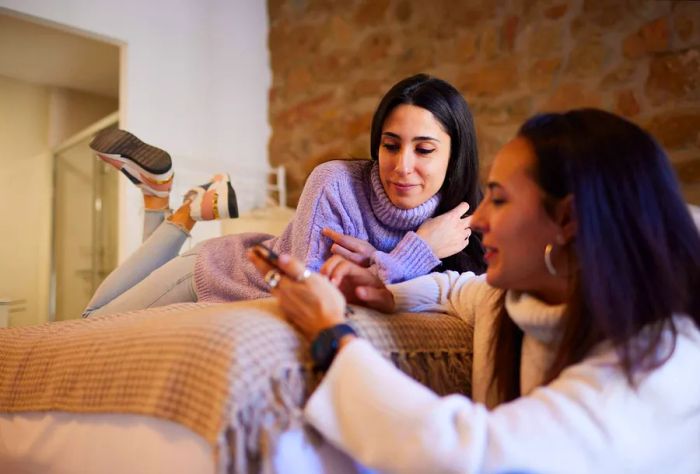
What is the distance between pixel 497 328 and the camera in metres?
1.00

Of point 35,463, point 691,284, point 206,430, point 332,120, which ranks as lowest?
point 35,463

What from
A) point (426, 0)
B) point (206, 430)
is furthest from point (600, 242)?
point (426, 0)

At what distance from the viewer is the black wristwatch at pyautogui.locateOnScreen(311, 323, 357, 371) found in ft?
2.62

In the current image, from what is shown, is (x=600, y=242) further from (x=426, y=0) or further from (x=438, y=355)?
(x=426, y=0)

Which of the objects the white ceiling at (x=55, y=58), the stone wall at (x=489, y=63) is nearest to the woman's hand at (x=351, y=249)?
the stone wall at (x=489, y=63)

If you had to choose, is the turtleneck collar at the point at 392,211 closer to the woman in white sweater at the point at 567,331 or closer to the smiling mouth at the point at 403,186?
the smiling mouth at the point at 403,186

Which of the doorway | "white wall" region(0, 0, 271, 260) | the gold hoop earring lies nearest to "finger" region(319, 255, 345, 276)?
the gold hoop earring

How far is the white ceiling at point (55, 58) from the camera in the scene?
3.14 meters

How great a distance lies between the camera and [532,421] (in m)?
0.70

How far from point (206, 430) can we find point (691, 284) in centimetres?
65

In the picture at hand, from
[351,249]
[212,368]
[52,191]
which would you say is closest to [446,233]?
[351,249]

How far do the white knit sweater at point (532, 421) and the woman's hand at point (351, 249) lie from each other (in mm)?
584

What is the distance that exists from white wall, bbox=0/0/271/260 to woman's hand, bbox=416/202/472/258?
6.06 feet

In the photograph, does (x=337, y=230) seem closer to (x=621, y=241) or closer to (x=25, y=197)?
(x=621, y=241)
